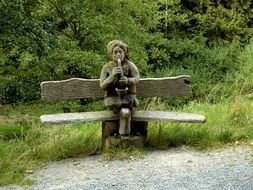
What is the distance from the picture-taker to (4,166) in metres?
4.79

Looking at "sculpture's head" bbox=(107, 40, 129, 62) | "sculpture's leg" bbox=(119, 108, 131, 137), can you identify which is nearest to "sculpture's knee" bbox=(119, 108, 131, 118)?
"sculpture's leg" bbox=(119, 108, 131, 137)

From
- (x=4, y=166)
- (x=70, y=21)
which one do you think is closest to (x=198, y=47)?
(x=70, y=21)

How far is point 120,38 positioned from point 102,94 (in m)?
4.82

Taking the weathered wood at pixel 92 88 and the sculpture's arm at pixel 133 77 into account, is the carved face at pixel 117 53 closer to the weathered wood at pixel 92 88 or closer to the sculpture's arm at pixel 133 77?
the sculpture's arm at pixel 133 77

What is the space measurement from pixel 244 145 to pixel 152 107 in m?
2.40

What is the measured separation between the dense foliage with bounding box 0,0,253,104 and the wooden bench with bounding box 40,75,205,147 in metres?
1.45

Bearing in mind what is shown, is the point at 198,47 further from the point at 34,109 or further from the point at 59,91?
the point at 59,91

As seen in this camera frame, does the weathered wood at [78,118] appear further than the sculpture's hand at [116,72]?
Yes

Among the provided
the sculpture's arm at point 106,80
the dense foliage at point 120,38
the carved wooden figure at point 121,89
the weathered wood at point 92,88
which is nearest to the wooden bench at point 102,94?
the weathered wood at point 92,88

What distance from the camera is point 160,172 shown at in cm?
472

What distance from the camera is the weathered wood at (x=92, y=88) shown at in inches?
218

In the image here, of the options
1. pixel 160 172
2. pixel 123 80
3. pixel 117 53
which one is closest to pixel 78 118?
pixel 123 80

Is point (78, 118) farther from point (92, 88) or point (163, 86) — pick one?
point (163, 86)

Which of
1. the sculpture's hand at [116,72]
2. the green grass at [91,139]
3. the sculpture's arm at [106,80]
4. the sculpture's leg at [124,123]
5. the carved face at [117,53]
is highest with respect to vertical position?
the carved face at [117,53]
